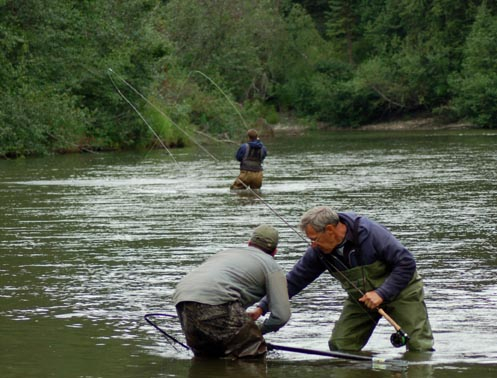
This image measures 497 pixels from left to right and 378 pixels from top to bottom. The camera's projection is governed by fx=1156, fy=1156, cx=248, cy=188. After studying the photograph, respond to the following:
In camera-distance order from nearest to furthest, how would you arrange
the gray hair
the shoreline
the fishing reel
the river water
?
1. the gray hair
2. the fishing reel
3. the river water
4. the shoreline

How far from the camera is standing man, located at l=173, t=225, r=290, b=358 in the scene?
25.0ft

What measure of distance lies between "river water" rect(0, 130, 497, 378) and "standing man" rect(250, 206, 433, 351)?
1.08ft

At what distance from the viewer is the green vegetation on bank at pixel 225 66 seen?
41250mm

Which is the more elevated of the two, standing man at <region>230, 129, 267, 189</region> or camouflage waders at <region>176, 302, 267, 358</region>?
camouflage waders at <region>176, 302, 267, 358</region>

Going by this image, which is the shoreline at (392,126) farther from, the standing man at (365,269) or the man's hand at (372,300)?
the man's hand at (372,300)

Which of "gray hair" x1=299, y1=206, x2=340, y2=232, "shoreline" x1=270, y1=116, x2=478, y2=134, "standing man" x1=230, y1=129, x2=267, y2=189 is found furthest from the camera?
"shoreline" x1=270, y1=116, x2=478, y2=134

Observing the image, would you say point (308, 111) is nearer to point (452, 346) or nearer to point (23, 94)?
point (23, 94)

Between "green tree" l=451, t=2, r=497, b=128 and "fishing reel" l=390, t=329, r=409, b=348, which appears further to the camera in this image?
"green tree" l=451, t=2, r=497, b=128

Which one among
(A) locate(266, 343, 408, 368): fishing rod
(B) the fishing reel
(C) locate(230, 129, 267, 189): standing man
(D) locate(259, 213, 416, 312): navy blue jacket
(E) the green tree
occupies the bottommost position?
→ (E) the green tree

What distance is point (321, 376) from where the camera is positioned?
7559 mm

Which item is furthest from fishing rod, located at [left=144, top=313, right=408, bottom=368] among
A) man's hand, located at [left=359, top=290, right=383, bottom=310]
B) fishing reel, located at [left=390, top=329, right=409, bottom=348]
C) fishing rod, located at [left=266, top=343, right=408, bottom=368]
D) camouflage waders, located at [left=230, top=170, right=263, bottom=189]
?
camouflage waders, located at [left=230, top=170, right=263, bottom=189]

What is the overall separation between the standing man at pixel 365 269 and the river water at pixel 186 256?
0.33m

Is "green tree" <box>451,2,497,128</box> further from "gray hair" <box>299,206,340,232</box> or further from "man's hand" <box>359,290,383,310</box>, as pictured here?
"gray hair" <box>299,206,340,232</box>

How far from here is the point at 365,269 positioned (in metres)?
7.70
